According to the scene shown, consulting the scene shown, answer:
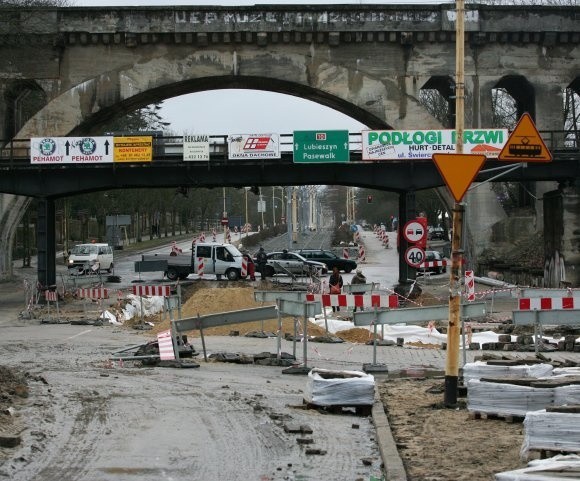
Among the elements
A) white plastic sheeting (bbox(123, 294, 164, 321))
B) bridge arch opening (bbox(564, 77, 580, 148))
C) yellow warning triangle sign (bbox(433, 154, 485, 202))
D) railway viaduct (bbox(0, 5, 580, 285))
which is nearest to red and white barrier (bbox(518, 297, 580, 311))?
yellow warning triangle sign (bbox(433, 154, 485, 202))

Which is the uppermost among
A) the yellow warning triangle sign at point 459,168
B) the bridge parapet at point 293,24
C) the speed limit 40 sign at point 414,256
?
the bridge parapet at point 293,24

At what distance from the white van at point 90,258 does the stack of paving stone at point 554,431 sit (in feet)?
161

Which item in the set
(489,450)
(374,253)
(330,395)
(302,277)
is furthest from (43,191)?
(374,253)

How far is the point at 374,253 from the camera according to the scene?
8394 cm

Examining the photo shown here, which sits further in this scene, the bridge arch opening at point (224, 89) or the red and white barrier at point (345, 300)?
the bridge arch opening at point (224, 89)

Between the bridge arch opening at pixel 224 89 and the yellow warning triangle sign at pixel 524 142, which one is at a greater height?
the bridge arch opening at pixel 224 89

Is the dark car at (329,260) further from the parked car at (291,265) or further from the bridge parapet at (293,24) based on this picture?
Answer: the bridge parapet at (293,24)

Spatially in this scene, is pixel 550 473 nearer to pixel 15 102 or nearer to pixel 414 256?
pixel 414 256

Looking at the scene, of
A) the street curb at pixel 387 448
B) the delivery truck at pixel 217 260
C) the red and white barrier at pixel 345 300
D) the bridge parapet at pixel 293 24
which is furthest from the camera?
the bridge parapet at pixel 293 24

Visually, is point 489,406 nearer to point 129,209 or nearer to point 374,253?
point 374,253

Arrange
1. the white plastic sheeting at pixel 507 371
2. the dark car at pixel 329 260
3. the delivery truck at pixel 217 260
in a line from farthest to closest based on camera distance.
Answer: the dark car at pixel 329 260 < the delivery truck at pixel 217 260 < the white plastic sheeting at pixel 507 371

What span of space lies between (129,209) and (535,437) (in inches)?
3371

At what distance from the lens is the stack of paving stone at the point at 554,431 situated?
28.5 feet

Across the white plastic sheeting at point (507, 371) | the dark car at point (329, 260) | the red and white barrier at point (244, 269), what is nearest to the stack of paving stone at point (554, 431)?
the white plastic sheeting at point (507, 371)
